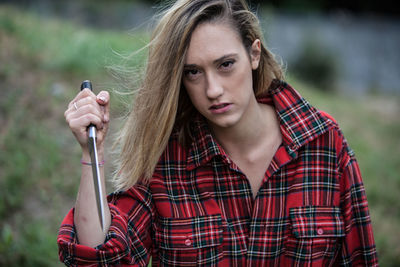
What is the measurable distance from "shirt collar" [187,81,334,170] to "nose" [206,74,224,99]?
33 cm

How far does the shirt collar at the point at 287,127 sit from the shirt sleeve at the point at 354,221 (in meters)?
0.22

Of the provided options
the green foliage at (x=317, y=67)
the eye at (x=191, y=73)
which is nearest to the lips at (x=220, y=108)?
the eye at (x=191, y=73)

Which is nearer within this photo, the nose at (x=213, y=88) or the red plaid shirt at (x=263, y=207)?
the nose at (x=213, y=88)

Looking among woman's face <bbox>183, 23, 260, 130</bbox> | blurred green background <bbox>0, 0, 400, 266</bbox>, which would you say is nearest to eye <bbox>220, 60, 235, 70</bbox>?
woman's face <bbox>183, 23, 260, 130</bbox>

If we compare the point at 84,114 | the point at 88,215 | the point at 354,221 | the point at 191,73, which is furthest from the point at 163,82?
the point at 354,221

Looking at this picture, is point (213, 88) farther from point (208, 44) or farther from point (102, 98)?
point (102, 98)

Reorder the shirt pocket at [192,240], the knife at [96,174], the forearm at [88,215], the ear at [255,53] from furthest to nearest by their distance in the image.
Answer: the ear at [255,53] → the shirt pocket at [192,240] → the forearm at [88,215] → the knife at [96,174]

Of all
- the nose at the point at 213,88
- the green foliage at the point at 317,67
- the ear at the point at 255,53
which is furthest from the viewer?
the green foliage at the point at 317,67

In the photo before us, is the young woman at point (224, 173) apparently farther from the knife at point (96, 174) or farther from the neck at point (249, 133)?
the knife at point (96, 174)

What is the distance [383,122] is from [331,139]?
7.01 m

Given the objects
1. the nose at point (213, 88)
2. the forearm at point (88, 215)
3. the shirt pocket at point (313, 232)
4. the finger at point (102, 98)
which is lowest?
the shirt pocket at point (313, 232)

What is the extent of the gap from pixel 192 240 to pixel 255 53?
1.04m

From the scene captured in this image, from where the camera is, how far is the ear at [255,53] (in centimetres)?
Answer: 226

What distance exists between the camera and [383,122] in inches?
337
